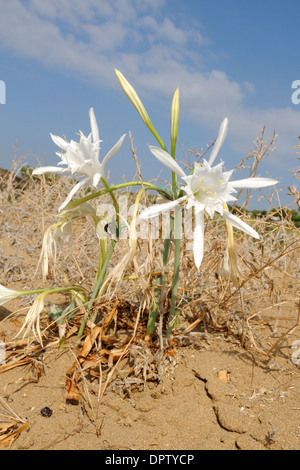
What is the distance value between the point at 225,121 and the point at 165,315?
0.89m

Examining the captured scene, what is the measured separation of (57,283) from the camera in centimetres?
244

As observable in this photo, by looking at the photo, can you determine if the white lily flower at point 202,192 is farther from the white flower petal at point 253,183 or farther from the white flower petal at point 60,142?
the white flower petal at point 60,142

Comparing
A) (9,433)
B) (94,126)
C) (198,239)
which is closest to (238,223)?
(198,239)

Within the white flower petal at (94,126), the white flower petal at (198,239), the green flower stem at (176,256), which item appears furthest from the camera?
the white flower petal at (94,126)

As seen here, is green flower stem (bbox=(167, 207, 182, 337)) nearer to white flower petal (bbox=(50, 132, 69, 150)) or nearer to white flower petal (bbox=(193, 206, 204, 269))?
white flower petal (bbox=(193, 206, 204, 269))

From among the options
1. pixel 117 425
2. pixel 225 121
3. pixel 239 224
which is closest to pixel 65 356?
pixel 117 425

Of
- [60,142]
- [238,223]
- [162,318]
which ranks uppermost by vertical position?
[60,142]

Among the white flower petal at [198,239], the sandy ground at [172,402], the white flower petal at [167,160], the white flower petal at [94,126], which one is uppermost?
the white flower petal at [94,126]

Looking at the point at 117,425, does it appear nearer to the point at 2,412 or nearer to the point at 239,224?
the point at 2,412

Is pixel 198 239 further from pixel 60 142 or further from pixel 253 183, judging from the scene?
pixel 60 142

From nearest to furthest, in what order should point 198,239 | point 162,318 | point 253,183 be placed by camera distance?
point 198,239
point 253,183
point 162,318

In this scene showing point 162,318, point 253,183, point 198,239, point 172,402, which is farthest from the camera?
point 162,318

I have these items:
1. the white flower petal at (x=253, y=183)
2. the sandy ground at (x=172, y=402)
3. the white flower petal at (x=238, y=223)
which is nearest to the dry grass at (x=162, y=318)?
the sandy ground at (x=172, y=402)

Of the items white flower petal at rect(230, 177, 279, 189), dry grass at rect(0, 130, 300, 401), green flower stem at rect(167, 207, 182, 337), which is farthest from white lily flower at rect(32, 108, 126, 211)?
white flower petal at rect(230, 177, 279, 189)
